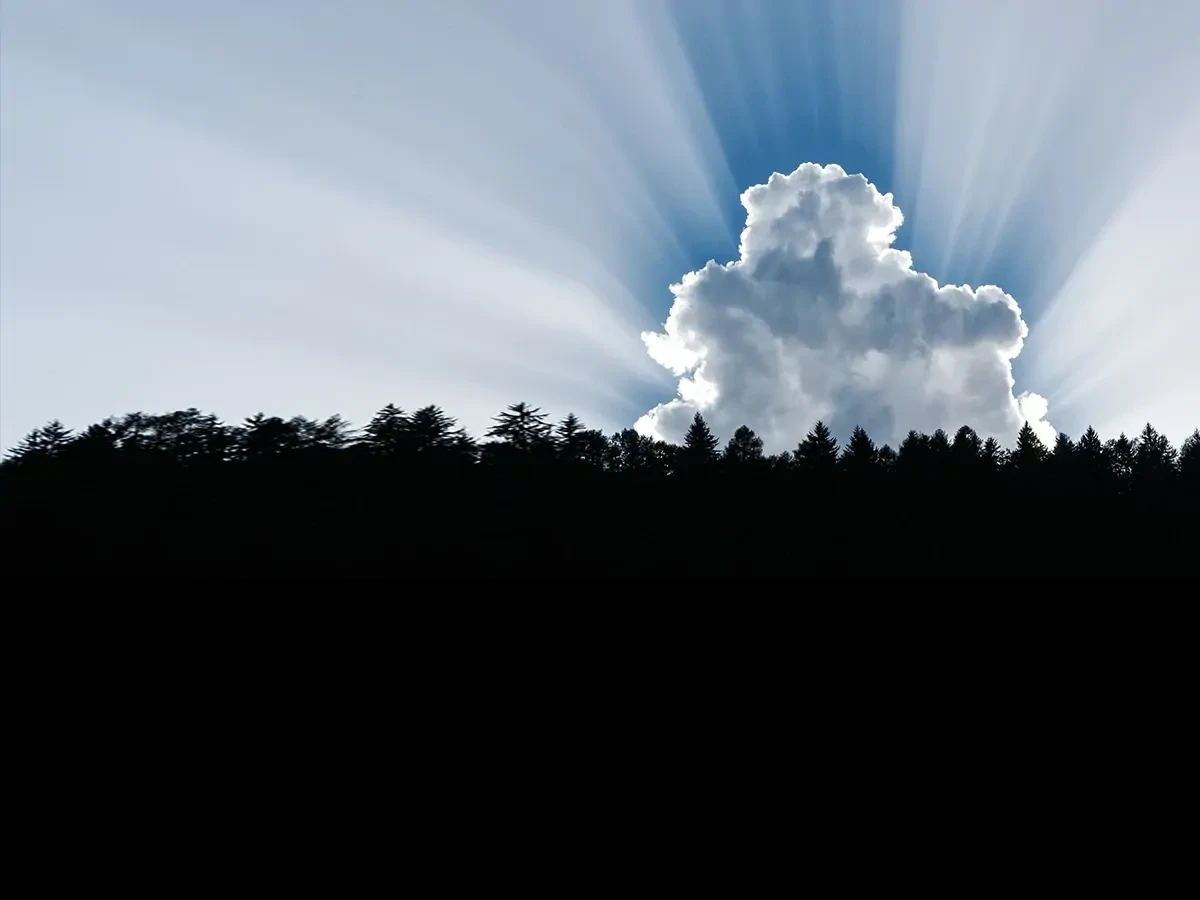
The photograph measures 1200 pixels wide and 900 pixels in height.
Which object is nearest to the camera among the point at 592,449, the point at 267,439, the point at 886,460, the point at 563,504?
the point at 267,439

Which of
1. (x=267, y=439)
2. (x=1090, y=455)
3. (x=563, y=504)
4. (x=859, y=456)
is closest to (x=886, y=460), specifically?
(x=859, y=456)

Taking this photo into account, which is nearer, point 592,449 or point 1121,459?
point 592,449

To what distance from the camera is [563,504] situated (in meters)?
39.3

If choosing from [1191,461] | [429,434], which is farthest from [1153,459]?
[429,434]

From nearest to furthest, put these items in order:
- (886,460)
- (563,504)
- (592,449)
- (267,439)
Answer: (267,439)
(563,504)
(592,449)
(886,460)

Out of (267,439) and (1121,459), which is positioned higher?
(1121,459)

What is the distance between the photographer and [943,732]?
401 cm

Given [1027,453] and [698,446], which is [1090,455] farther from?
[698,446]

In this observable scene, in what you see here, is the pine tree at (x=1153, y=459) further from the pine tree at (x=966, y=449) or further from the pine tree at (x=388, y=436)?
the pine tree at (x=388, y=436)

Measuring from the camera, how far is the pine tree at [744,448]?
5797 centimetres

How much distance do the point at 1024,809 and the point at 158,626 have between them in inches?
206

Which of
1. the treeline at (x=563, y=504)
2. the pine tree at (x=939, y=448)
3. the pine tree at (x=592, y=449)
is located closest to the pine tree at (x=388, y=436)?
the treeline at (x=563, y=504)

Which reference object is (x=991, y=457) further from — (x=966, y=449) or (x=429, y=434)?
(x=429, y=434)

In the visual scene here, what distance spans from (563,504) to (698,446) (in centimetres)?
2756
